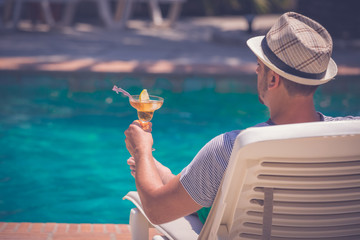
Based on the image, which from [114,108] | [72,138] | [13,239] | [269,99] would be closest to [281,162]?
[269,99]

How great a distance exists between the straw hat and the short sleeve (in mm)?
252

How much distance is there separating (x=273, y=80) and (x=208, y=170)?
356mm

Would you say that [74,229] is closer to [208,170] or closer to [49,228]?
[49,228]

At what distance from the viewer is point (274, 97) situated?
1702 mm

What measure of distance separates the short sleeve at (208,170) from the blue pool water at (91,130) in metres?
3.06

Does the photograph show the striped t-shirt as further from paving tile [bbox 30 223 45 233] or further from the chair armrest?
paving tile [bbox 30 223 45 233]

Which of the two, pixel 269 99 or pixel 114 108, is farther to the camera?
pixel 114 108

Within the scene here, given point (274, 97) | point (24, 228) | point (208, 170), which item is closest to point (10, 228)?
point (24, 228)

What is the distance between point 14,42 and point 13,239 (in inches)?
320

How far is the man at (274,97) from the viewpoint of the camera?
1.62 meters

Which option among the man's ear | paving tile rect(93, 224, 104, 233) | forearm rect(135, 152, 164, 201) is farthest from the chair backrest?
paving tile rect(93, 224, 104, 233)

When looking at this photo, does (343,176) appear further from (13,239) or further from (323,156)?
(13,239)

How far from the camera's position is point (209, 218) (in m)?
1.66

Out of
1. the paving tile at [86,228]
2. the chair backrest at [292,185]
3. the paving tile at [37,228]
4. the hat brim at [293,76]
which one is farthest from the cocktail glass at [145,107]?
the paving tile at [37,228]
